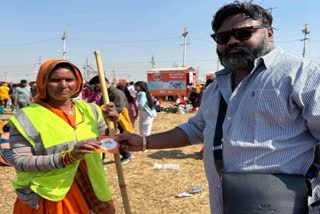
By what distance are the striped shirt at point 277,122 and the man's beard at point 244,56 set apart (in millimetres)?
80

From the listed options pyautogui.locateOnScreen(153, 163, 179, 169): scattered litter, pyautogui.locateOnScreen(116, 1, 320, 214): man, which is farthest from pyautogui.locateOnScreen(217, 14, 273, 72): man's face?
pyautogui.locateOnScreen(153, 163, 179, 169): scattered litter

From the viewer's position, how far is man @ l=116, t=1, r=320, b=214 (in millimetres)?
1739

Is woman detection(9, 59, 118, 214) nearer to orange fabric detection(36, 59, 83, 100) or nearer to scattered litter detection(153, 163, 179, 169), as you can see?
orange fabric detection(36, 59, 83, 100)

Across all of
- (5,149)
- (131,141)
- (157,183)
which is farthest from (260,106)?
(5,149)

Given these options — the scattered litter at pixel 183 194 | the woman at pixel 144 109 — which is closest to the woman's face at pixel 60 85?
the scattered litter at pixel 183 194

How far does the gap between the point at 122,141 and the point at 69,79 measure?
61 cm

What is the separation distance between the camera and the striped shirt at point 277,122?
1.72m

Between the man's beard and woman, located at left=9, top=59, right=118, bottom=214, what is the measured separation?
969mm

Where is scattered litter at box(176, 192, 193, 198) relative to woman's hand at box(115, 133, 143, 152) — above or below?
below

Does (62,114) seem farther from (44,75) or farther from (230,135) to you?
(230,135)

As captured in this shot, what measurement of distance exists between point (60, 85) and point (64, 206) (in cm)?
86

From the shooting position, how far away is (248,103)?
5.98ft

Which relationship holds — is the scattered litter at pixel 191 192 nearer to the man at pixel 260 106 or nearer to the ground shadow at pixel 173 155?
the ground shadow at pixel 173 155

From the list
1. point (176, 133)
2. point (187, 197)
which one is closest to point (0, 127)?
point (187, 197)
